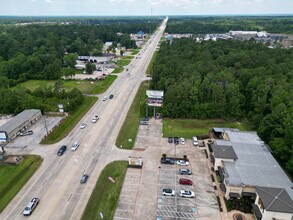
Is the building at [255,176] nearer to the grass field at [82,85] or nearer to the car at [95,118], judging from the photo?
the car at [95,118]

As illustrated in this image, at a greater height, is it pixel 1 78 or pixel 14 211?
pixel 1 78

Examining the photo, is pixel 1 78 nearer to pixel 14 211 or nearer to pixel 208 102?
pixel 14 211

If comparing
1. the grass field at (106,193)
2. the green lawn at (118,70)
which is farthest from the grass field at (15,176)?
the green lawn at (118,70)

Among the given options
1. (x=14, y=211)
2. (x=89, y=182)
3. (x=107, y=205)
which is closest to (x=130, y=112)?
(x=89, y=182)

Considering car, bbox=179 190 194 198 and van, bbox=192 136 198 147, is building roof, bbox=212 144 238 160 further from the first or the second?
car, bbox=179 190 194 198

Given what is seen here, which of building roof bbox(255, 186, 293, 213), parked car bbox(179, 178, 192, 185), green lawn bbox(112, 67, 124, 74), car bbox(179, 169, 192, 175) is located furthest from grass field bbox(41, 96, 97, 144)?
building roof bbox(255, 186, 293, 213)

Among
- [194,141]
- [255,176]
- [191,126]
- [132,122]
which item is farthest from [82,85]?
[255,176]

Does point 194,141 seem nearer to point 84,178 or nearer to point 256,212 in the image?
point 256,212
